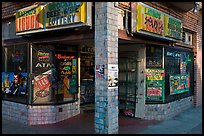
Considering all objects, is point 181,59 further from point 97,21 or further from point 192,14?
A: point 97,21

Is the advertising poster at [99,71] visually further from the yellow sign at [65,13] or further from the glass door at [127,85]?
the glass door at [127,85]

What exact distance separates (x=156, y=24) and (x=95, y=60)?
8.59ft

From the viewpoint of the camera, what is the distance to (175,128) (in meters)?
7.45

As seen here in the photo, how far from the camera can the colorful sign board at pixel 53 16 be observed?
618 centimetres

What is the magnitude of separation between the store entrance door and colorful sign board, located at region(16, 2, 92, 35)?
3.16 meters

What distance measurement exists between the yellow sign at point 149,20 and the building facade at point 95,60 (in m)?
0.03

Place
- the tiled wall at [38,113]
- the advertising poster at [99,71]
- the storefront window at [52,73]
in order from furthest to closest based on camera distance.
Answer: the storefront window at [52,73], the tiled wall at [38,113], the advertising poster at [99,71]

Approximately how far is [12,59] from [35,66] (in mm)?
1223

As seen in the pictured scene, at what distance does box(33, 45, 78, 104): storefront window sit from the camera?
7941 mm

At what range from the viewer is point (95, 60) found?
6.38 meters

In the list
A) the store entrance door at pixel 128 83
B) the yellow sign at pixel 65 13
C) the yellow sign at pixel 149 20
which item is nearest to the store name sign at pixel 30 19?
the yellow sign at pixel 65 13

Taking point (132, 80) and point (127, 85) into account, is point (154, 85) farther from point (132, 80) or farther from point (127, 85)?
point (127, 85)

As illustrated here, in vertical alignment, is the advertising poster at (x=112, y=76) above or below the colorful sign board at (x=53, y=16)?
below

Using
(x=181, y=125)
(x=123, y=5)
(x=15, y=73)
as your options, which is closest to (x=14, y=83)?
(x=15, y=73)
